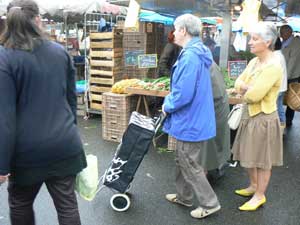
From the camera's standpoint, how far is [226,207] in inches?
142

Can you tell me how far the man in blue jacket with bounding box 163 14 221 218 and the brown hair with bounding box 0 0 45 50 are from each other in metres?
1.38

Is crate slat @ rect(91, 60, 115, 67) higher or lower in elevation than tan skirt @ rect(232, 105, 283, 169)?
higher

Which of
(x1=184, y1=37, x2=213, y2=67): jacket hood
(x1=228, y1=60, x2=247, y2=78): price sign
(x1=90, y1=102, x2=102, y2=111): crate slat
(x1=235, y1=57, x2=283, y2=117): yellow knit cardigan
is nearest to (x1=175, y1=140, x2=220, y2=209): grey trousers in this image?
(x1=235, y1=57, x2=283, y2=117): yellow knit cardigan

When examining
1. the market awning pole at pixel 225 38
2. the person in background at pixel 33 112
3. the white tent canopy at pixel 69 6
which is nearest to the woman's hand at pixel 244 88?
the person in background at pixel 33 112

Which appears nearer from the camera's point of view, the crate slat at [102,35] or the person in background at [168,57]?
the person in background at [168,57]

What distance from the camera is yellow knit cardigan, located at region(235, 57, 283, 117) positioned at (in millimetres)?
3061

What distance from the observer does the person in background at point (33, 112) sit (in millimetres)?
1889

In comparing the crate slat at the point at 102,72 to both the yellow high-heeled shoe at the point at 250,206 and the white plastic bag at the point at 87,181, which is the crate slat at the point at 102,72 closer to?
the yellow high-heeled shoe at the point at 250,206

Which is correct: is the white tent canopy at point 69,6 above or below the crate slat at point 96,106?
above

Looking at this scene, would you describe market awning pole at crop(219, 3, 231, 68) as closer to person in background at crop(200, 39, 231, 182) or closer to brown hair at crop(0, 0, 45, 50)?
person in background at crop(200, 39, 231, 182)

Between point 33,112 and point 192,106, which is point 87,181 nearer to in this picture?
point 33,112

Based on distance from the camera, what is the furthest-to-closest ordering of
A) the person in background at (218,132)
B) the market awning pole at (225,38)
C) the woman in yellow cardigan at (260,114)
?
the market awning pole at (225,38) < the person in background at (218,132) < the woman in yellow cardigan at (260,114)

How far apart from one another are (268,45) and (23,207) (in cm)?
234

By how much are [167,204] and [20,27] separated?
2.35 m
